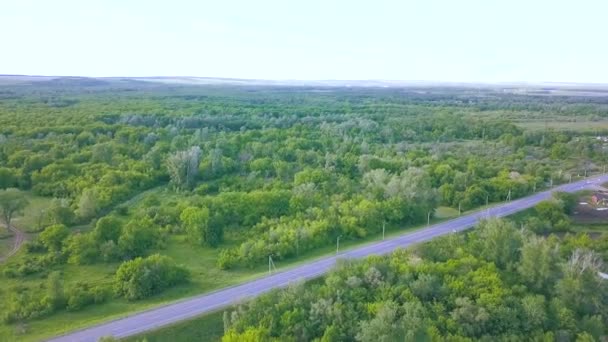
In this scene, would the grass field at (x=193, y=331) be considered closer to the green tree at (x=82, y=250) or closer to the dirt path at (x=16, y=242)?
the green tree at (x=82, y=250)

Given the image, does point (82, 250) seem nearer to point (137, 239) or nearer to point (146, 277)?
point (137, 239)

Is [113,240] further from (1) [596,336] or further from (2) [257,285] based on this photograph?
(1) [596,336]

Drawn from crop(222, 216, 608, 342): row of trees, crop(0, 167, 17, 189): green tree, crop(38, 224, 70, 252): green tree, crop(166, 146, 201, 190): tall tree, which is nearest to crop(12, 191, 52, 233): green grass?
crop(0, 167, 17, 189): green tree

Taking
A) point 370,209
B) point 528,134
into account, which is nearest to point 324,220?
point 370,209

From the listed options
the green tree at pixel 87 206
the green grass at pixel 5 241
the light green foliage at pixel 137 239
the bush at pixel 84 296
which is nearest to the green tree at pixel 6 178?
the green grass at pixel 5 241

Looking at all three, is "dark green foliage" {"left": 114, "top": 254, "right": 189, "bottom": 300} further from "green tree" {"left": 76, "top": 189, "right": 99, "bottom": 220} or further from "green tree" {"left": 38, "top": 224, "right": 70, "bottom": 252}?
"green tree" {"left": 76, "top": 189, "right": 99, "bottom": 220}

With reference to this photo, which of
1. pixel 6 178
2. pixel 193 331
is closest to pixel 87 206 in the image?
pixel 6 178

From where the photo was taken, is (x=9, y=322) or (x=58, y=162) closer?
(x=9, y=322)
